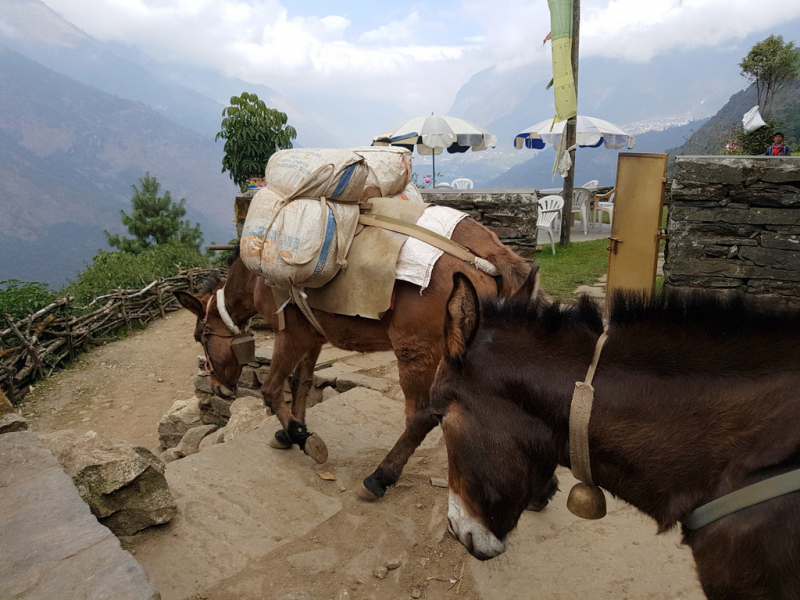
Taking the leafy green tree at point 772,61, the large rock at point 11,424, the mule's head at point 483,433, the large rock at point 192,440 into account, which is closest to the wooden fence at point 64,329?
the large rock at point 192,440

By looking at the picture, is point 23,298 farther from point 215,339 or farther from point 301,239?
point 301,239

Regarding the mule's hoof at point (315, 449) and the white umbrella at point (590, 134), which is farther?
the white umbrella at point (590, 134)

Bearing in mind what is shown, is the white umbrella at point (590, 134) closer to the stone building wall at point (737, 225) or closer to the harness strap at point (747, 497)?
the stone building wall at point (737, 225)

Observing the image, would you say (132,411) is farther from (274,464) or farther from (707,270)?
(707,270)

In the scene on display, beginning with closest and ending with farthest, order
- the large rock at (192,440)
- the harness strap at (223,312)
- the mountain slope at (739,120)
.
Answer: the harness strap at (223,312)
the large rock at (192,440)
the mountain slope at (739,120)

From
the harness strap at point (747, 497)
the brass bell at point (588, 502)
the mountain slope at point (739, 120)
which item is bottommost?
the brass bell at point (588, 502)

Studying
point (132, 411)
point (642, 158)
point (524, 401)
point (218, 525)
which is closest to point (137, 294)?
point (132, 411)

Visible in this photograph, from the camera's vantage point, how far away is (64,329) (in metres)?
8.31

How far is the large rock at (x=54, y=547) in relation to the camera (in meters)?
1.69

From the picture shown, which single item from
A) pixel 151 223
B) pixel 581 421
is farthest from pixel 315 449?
pixel 151 223

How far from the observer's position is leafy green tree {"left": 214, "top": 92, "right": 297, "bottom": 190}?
40.3ft

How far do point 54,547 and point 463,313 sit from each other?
70.2 inches

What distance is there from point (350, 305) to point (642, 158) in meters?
3.80

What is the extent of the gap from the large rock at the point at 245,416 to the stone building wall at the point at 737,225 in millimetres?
4161
